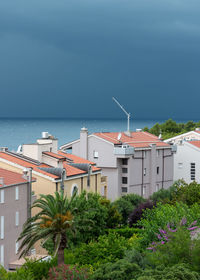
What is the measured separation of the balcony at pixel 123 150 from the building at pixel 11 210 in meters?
33.0

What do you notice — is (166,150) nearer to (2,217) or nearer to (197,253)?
(2,217)

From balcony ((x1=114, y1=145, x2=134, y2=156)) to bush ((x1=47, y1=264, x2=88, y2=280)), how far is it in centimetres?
4903

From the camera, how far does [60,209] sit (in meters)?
48.5

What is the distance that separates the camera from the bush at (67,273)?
41125mm

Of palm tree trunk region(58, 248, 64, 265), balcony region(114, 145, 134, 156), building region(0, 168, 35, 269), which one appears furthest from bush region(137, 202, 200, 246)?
balcony region(114, 145, 134, 156)

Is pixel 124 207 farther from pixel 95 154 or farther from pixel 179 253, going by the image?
pixel 179 253

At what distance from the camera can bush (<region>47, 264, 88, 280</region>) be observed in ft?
135

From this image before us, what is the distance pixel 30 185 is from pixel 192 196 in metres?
28.0

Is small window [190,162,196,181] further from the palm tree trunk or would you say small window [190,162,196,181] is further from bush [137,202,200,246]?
the palm tree trunk

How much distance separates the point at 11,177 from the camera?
59.0 m

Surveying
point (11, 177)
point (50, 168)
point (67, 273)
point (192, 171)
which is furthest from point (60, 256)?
point (192, 171)

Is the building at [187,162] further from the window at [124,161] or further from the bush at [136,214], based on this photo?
the bush at [136,214]

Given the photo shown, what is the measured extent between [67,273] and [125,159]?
52.5 metres

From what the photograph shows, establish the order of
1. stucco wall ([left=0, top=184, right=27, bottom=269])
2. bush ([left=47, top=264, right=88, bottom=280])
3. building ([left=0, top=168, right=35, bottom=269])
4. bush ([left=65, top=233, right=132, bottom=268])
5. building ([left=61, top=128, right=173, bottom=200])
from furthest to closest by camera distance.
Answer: building ([left=61, top=128, right=173, bottom=200]) → stucco wall ([left=0, top=184, right=27, bottom=269]) → building ([left=0, top=168, right=35, bottom=269]) → bush ([left=65, top=233, right=132, bottom=268]) → bush ([left=47, top=264, right=88, bottom=280])
